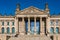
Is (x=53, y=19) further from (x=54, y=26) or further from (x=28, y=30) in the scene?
(x=28, y=30)

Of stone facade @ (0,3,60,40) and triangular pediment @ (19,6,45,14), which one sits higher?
triangular pediment @ (19,6,45,14)

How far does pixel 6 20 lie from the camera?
93.6 metres

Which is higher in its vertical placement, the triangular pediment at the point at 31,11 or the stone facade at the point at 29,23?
the triangular pediment at the point at 31,11

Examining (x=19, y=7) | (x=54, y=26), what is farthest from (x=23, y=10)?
(x=54, y=26)

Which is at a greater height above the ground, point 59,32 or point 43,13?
point 43,13

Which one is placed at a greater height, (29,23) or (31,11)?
(31,11)

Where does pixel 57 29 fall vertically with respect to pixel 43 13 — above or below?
below

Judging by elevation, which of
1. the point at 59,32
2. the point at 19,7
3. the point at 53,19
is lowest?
the point at 59,32

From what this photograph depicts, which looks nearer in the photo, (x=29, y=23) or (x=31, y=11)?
(x=29, y=23)

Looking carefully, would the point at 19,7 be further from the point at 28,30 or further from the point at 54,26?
the point at 54,26

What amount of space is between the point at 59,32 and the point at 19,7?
21476mm

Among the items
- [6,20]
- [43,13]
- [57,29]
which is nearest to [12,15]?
[6,20]

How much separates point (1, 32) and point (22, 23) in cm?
1057

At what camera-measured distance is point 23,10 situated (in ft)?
294
